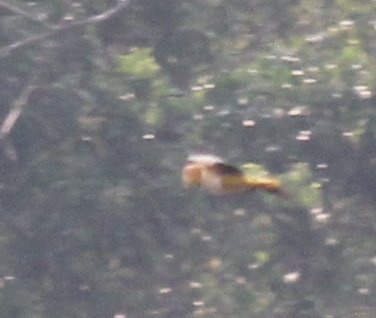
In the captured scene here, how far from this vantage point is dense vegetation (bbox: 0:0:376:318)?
149 inches

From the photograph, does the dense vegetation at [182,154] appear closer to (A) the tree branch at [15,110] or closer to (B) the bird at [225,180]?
(A) the tree branch at [15,110]

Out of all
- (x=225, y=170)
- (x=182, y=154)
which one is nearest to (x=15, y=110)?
(x=182, y=154)

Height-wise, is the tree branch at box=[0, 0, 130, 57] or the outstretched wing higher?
the tree branch at box=[0, 0, 130, 57]

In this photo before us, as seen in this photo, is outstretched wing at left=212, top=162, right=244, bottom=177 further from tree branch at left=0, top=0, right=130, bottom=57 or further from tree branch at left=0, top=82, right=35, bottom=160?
tree branch at left=0, top=82, right=35, bottom=160

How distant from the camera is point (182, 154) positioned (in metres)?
3.88

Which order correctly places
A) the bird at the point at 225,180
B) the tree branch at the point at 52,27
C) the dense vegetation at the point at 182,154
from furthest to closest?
the dense vegetation at the point at 182,154
the tree branch at the point at 52,27
the bird at the point at 225,180

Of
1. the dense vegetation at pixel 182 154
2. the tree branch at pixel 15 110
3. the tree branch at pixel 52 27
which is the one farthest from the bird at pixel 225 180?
the tree branch at pixel 15 110

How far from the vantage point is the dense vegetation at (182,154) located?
379 cm

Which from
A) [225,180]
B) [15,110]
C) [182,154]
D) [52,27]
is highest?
[52,27]

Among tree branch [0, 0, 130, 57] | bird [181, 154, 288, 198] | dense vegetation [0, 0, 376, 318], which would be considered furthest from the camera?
dense vegetation [0, 0, 376, 318]

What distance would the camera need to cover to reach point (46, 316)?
168 inches

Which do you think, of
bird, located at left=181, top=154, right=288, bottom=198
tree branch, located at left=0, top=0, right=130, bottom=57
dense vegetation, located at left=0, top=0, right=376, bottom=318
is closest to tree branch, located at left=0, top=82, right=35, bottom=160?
dense vegetation, located at left=0, top=0, right=376, bottom=318

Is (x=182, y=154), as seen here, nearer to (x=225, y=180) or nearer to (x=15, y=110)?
(x=15, y=110)

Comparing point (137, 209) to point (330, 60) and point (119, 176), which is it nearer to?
point (119, 176)
